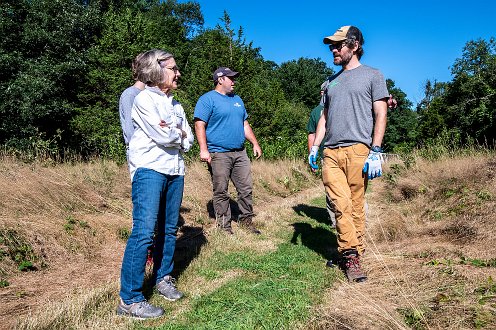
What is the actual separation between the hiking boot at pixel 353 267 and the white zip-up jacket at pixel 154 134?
1.68 m

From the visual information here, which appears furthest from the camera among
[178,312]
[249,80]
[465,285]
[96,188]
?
[249,80]

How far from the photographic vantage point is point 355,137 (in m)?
3.68

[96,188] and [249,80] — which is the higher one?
[249,80]

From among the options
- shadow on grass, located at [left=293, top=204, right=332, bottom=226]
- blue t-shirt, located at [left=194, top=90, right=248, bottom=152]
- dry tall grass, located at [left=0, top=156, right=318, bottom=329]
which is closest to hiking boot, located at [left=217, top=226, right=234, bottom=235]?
dry tall grass, located at [left=0, top=156, right=318, bottom=329]

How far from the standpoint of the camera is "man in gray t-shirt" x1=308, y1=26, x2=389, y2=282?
3.63 m

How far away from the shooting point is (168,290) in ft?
10.7

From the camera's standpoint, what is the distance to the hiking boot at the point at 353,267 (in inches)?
136

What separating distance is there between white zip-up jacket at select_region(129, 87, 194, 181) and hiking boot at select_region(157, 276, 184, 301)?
3.00ft

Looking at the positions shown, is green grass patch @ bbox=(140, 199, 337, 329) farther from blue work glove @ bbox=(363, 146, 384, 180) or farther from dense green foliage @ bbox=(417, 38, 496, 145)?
dense green foliage @ bbox=(417, 38, 496, 145)

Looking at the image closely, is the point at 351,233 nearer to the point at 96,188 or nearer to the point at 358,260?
the point at 358,260

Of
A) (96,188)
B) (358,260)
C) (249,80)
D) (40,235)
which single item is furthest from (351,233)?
(249,80)

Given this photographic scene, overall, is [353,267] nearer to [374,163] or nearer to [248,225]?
[374,163]

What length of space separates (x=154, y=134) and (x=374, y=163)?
74.2 inches

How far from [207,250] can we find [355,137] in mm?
2053
